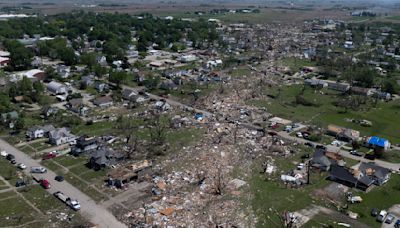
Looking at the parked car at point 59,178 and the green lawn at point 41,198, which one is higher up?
the parked car at point 59,178

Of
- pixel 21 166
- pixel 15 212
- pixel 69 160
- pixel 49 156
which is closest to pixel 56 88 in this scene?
pixel 49 156

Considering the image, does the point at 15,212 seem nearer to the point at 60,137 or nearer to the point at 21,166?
the point at 21,166

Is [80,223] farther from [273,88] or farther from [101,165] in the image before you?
[273,88]

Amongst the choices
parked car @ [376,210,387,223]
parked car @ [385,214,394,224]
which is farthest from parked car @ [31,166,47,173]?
parked car @ [385,214,394,224]

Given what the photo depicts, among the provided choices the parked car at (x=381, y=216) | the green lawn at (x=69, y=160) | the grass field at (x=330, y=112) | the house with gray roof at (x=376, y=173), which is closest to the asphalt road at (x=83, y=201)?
the green lawn at (x=69, y=160)

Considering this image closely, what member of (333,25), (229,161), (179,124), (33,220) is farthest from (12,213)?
(333,25)

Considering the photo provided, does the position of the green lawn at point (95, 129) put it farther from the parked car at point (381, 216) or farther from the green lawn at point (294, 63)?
the green lawn at point (294, 63)
